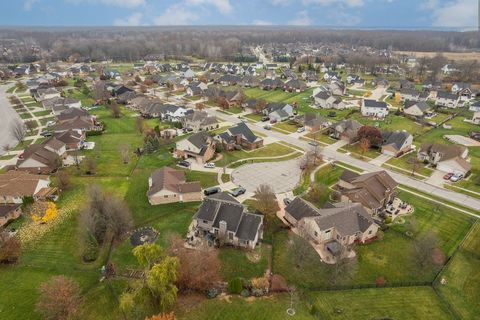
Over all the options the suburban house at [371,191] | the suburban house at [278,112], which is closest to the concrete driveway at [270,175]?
the suburban house at [371,191]

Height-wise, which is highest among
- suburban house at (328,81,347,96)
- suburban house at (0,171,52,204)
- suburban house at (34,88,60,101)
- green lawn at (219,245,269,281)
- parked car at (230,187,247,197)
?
suburban house at (34,88,60,101)

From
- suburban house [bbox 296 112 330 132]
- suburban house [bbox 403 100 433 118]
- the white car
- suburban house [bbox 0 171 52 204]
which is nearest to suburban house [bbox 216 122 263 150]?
the white car

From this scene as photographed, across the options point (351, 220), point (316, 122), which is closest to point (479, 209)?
point (351, 220)

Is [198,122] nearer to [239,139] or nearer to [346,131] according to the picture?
[239,139]

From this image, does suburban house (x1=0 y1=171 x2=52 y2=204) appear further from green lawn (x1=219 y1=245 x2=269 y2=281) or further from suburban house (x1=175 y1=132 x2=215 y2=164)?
green lawn (x1=219 y1=245 x2=269 y2=281)

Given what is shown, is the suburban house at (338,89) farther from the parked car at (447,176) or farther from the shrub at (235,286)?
the shrub at (235,286)

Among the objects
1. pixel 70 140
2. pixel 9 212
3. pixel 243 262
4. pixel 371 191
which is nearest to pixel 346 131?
pixel 371 191

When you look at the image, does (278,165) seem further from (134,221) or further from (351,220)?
(134,221)
